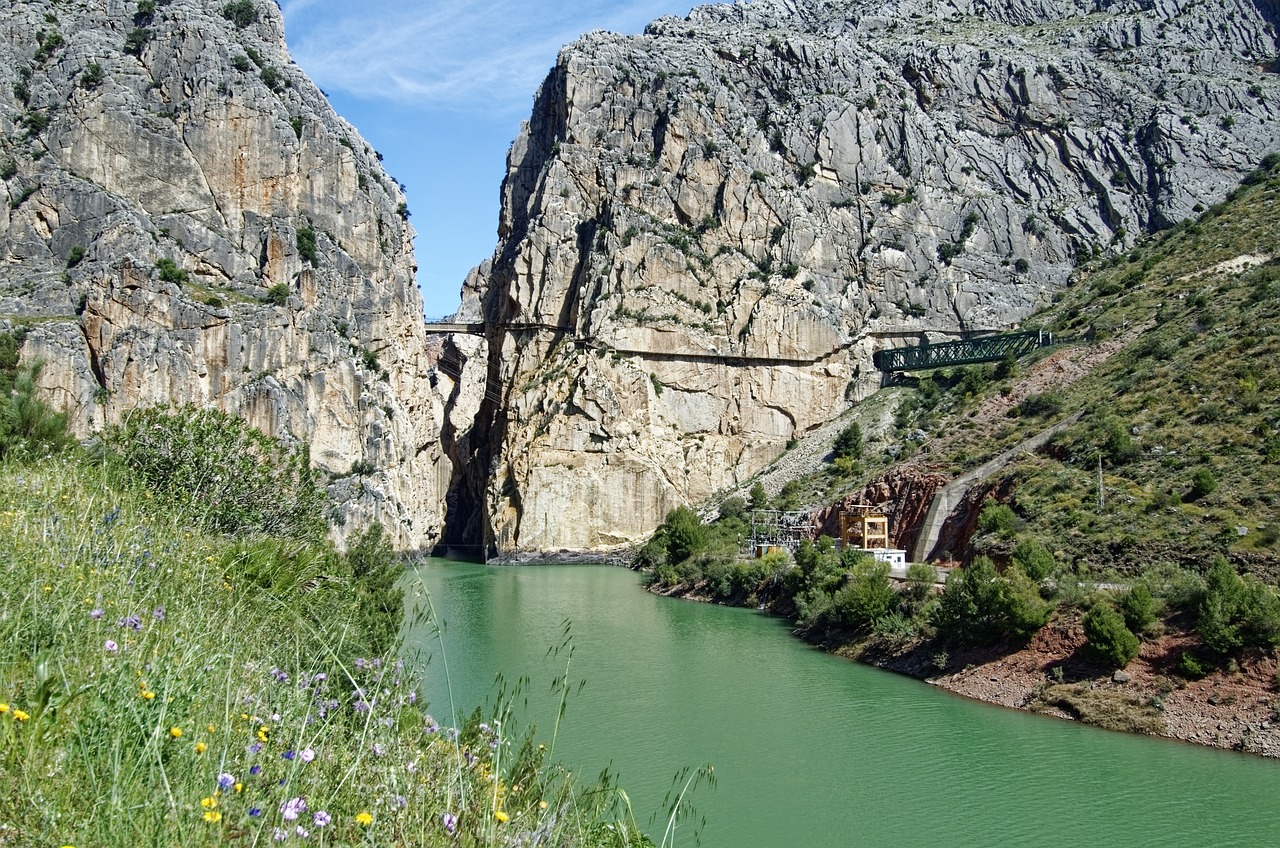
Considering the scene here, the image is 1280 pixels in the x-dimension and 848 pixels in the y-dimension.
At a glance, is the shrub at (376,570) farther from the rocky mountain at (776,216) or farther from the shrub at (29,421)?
the rocky mountain at (776,216)

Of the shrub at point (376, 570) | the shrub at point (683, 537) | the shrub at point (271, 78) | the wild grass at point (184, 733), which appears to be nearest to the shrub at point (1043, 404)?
the shrub at point (683, 537)

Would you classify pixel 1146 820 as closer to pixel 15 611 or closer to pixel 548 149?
pixel 15 611

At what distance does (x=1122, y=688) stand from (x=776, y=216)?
6475cm

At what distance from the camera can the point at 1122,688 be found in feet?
82.9

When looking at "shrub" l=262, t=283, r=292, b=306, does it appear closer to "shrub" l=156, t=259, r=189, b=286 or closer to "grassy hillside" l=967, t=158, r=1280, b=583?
"shrub" l=156, t=259, r=189, b=286

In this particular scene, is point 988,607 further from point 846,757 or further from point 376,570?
point 376,570

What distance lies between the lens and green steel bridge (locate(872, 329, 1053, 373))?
69.7 metres

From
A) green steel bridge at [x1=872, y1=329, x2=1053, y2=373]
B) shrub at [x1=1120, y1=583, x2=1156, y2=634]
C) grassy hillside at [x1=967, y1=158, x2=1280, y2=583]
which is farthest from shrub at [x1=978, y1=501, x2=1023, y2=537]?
green steel bridge at [x1=872, y1=329, x2=1053, y2=373]

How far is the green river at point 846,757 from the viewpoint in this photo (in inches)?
691

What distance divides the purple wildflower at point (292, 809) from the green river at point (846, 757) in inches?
277

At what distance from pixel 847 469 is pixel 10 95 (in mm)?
61722

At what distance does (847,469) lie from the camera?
67.4 m

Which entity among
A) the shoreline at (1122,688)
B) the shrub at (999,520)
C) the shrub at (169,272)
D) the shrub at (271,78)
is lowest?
the shoreline at (1122,688)

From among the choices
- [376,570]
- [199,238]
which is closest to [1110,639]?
[376,570]
